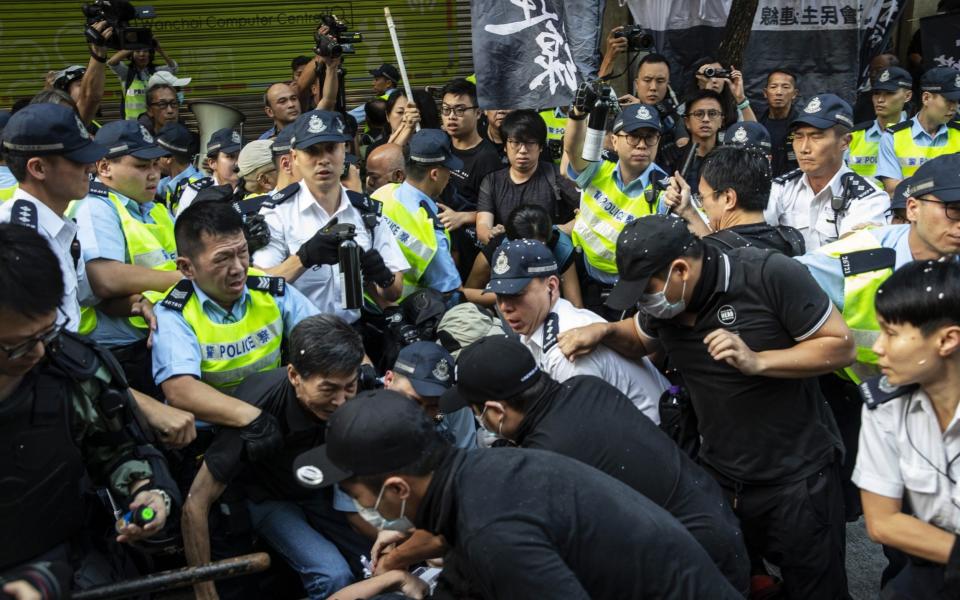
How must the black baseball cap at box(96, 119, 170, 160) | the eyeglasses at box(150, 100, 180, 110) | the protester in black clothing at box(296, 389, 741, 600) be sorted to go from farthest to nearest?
the eyeglasses at box(150, 100, 180, 110)
the black baseball cap at box(96, 119, 170, 160)
the protester in black clothing at box(296, 389, 741, 600)

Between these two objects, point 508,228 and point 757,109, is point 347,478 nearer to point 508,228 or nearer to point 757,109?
point 508,228

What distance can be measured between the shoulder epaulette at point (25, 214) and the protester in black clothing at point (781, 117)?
18.4 ft

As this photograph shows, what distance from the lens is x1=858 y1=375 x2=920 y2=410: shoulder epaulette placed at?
283 centimetres

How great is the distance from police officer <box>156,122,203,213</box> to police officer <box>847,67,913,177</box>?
494 cm

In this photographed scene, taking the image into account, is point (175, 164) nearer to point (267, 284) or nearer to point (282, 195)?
point (282, 195)

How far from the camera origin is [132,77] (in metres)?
7.46

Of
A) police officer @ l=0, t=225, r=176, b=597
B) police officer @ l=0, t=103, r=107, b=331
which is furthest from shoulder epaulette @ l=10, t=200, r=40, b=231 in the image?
police officer @ l=0, t=225, r=176, b=597

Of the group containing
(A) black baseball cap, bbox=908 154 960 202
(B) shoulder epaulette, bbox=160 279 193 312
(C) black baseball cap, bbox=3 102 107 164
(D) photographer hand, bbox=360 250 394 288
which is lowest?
(D) photographer hand, bbox=360 250 394 288

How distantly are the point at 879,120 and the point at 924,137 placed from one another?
0.49 metres

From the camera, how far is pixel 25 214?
3588mm

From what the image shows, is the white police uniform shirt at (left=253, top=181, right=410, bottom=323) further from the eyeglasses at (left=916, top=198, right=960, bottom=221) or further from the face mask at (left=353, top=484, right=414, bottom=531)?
the eyeglasses at (left=916, top=198, right=960, bottom=221)

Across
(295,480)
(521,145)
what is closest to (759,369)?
(295,480)

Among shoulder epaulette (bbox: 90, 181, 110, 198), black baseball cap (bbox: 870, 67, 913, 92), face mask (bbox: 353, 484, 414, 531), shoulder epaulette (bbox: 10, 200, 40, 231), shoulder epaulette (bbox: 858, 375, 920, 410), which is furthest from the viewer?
black baseball cap (bbox: 870, 67, 913, 92)

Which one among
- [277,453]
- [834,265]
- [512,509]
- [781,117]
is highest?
[512,509]
